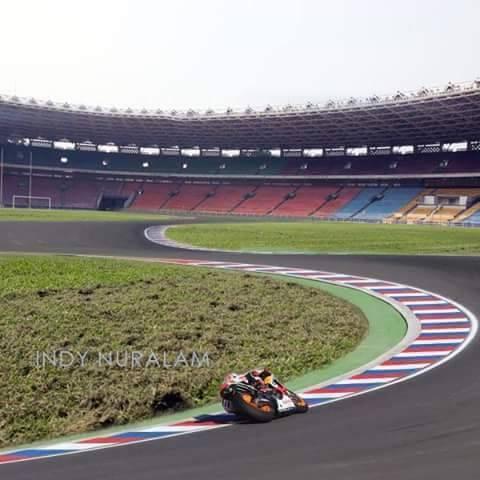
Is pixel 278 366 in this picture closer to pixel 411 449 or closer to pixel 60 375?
pixel 60 375

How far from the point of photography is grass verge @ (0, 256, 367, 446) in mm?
9461

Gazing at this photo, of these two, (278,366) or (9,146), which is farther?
(9,146)


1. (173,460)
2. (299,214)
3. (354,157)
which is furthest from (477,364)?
(354,157)

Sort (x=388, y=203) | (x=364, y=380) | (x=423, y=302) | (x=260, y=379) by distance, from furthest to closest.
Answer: (x=388, y=203) → (x=423, y=302) → (x=364, y=380) → (x=260, y=379)

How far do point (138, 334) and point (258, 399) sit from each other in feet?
16.6

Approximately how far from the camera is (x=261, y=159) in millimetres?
105375

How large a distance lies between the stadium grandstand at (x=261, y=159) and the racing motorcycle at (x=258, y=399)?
6216 cm

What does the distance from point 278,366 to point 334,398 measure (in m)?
2.11

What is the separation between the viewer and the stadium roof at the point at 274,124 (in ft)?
240

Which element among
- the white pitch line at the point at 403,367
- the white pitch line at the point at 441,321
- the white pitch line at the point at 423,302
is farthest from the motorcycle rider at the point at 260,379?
the white pitch line at the point at 423,302

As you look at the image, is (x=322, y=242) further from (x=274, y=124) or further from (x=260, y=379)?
(x=274, y=124)

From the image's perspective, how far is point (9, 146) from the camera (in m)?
108

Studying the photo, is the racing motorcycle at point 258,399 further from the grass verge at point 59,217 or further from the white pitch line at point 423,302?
the grass verge at point 59,217

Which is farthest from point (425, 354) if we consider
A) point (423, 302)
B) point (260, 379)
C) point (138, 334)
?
point (423, 302)
